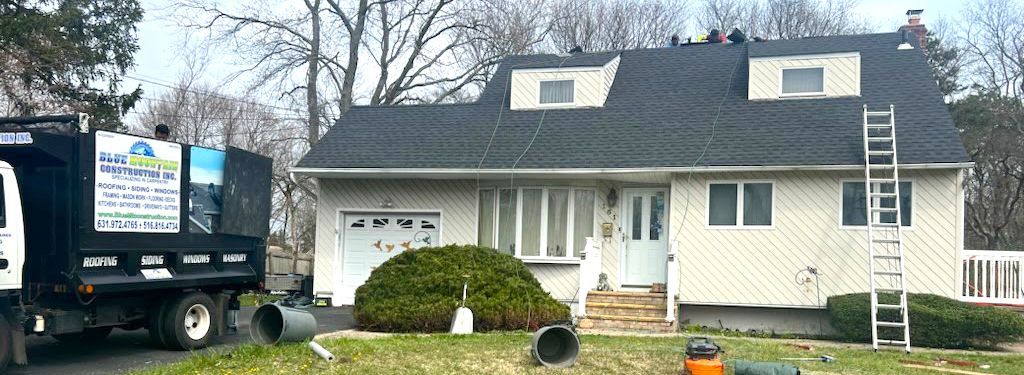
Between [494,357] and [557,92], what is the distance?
9.49m

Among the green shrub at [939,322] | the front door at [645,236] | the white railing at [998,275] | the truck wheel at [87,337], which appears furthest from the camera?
the front door at [645,236]

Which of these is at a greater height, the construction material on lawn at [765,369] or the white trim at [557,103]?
the white trim at [557,103]

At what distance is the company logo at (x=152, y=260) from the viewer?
10758mm

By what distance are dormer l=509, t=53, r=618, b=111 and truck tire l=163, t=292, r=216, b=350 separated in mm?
8829

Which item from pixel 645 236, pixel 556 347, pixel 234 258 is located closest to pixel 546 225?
pixel 645 236

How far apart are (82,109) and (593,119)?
14.3m

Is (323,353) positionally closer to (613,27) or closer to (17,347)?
(17,347)

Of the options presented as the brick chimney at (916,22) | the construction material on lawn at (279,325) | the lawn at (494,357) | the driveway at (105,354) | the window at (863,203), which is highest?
the brick chimney at (916,22)

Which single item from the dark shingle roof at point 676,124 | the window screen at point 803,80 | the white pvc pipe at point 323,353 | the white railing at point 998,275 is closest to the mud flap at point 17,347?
the white pvc pipe at point 323,353

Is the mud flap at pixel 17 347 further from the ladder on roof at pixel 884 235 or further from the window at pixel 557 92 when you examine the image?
the window at pixel 557 92

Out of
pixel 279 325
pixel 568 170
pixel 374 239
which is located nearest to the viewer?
pixel 279 325

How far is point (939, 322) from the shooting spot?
1318cm

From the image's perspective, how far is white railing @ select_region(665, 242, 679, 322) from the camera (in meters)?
15.0

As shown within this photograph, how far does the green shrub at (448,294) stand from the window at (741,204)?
329cm
